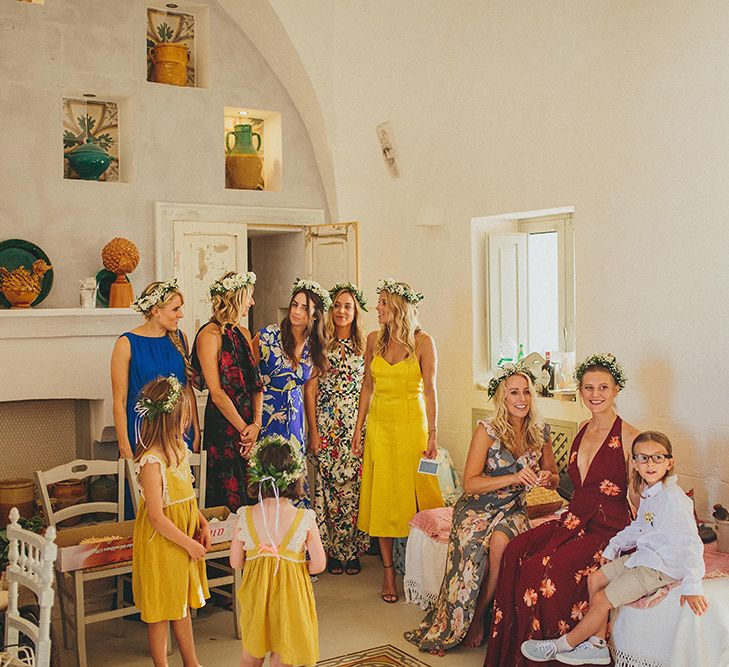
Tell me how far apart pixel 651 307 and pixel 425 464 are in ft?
4.87

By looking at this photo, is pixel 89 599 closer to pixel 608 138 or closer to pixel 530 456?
pixel 530 456

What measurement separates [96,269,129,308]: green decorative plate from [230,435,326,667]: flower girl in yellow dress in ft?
10.2

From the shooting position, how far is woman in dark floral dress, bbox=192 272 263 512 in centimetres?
500

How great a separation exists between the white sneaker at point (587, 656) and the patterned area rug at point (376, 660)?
2.40ft

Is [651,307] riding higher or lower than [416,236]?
lower

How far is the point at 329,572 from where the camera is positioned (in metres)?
5.57

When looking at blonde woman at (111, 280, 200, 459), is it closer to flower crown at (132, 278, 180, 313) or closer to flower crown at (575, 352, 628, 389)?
flower crown at (132, 278, 180, 313)

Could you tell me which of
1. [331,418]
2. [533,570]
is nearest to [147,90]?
[331,418]

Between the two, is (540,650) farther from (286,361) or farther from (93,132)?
(93,132)

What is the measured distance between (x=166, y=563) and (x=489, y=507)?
1.57 metres

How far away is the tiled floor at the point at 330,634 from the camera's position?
4289mm

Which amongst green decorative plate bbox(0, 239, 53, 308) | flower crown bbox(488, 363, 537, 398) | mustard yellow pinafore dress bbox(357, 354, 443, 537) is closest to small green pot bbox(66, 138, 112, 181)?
green decorative plate bbox(0, 239, 53, 308)

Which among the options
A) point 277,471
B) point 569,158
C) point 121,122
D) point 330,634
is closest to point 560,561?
point 330,634

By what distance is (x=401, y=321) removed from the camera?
203 inches
